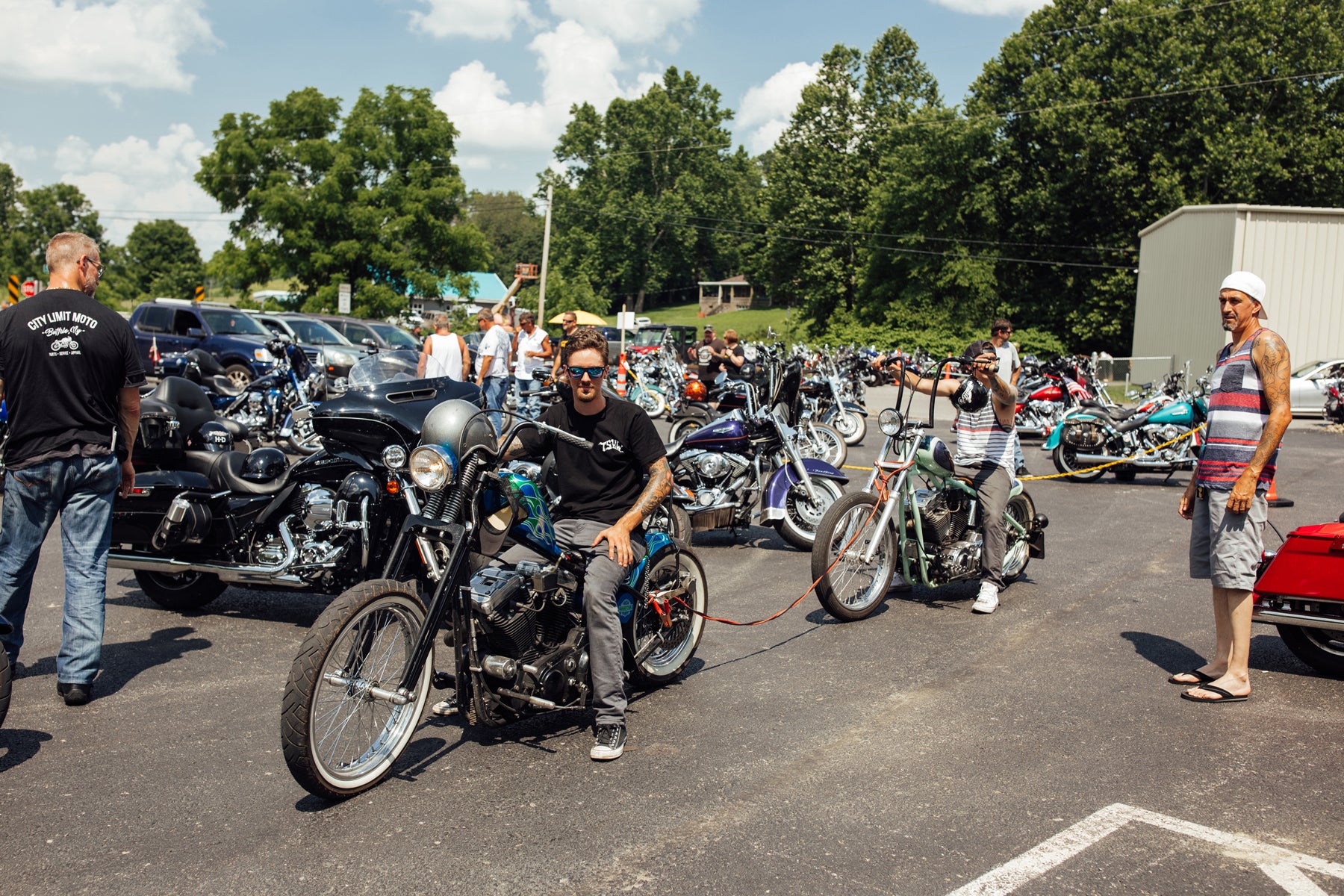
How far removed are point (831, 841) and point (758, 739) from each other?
3.38ft

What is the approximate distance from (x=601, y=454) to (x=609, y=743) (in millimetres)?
1286

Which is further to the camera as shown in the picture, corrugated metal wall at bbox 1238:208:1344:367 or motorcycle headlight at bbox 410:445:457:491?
corrugated metal wall at bbox 1238:208:1344:367

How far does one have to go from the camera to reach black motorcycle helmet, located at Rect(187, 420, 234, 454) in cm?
752

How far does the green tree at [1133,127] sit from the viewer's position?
43.2m

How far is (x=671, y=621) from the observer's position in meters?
5.39

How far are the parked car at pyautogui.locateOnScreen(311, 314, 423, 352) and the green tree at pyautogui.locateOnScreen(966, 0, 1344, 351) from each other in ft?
106

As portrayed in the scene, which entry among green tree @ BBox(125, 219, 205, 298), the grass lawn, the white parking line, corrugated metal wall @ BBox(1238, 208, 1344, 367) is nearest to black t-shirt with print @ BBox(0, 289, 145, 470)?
the white parking line

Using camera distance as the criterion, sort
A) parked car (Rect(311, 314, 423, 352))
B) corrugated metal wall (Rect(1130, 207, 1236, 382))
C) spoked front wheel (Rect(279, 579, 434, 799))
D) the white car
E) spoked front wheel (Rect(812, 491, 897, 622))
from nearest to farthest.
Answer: spoked front wheel (Rect(279, 579, 434, 799)), spoked front wheel (Rect(812, 491, 897, 622)), the white car, parked car (Rect(311, 314, 423, 352)), corrugated metal wall (Rect(1130, 207, 1236, 382))

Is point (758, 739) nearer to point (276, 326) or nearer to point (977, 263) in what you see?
point (276, 326)

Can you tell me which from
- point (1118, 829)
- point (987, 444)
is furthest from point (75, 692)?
point (987, 444)

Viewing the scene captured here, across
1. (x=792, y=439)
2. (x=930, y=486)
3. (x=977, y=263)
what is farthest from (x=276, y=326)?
(x=977, y=263)

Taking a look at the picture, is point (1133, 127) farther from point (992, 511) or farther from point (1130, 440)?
point (992, 511)

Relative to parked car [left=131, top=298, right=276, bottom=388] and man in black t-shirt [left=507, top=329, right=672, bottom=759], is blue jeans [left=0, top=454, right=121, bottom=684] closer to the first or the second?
man in black t-shirt [left=507, top=329, right=672, bottom=759]

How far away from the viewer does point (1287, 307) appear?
28.4 metres
